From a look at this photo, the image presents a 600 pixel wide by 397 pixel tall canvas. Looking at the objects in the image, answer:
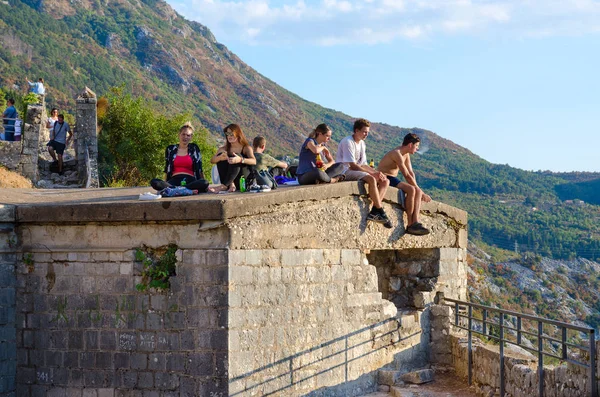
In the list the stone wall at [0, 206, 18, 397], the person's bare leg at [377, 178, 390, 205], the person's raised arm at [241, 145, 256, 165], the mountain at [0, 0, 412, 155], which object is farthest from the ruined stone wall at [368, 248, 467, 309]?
the mountain at [0, 0, 412, 155]

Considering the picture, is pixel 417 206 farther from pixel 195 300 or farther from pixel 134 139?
pixel 134 139

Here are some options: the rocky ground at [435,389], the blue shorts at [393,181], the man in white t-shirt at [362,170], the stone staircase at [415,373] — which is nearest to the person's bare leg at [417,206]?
the blue shorts at [393,181]

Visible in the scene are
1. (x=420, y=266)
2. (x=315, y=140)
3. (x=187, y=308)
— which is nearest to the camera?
(x=187, y=308)

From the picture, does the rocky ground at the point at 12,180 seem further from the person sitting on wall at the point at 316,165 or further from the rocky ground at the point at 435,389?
the rocky ground at the point at 435,389

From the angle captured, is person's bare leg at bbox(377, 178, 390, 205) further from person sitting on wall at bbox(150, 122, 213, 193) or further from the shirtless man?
person sitting on wall at bbox(150, 122, 213, 193)

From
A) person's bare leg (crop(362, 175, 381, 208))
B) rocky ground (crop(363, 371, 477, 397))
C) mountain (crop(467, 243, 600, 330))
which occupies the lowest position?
mountain (crop(467, 243, 600, 330))

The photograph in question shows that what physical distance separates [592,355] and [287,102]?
76860 millimetres

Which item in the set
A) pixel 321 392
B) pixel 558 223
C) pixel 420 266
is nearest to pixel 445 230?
pixel 420 266

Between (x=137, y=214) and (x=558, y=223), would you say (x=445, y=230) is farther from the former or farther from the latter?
(x=558, y=223)

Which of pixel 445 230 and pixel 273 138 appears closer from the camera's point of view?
pixel 445 230

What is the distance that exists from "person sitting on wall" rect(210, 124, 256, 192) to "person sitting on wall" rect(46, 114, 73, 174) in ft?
37.4

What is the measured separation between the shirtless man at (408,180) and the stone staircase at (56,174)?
11.8 metres

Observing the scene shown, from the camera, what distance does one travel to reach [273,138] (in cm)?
6750

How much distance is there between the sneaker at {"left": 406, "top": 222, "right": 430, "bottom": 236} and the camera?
12617 mm
